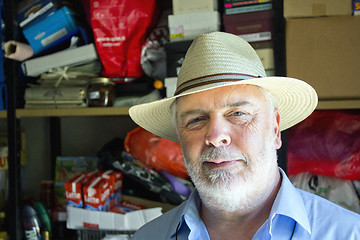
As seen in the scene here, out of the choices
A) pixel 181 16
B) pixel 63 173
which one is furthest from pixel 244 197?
pixel 63 173

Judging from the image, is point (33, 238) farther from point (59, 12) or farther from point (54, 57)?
point (59, 12)

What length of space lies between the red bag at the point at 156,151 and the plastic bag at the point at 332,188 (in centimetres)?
54

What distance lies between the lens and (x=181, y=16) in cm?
157

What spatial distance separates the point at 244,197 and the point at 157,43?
1.06 m

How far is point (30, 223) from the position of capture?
1795 millimetres

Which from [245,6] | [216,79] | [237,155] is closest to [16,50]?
[245,6]

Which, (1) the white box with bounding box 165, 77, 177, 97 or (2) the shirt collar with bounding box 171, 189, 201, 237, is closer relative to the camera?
(2) the shirt collar with bounding box 171, 189, 201, 237

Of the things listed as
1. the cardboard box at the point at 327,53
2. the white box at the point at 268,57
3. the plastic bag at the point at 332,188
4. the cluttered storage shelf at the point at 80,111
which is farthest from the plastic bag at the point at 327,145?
the cluttered storage shelf at the point at 80,111

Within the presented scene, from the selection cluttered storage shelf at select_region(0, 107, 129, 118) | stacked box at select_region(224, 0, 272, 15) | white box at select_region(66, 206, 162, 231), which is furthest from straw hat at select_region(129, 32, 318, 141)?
white box at select_region(66, 206, 162, 231)

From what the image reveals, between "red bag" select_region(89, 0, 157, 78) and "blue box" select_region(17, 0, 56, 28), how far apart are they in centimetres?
24

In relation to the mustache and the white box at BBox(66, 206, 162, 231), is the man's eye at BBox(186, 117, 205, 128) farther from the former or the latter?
the white box at BBox(66, 206, 162, 231)

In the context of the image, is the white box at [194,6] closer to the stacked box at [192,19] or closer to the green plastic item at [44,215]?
the stacked box at [192,19]

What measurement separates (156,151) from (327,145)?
0.79 metres

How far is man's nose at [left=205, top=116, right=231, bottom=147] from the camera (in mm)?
895
